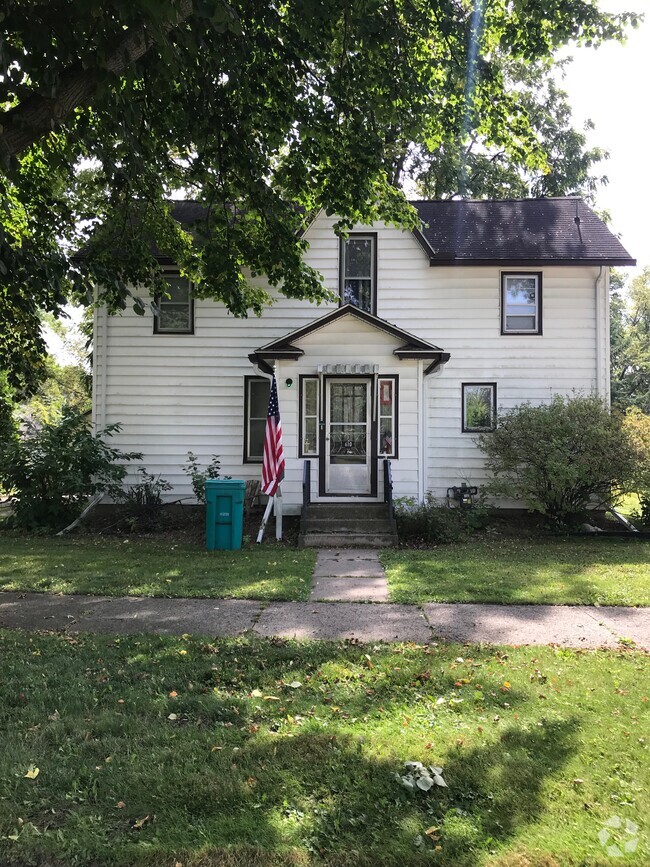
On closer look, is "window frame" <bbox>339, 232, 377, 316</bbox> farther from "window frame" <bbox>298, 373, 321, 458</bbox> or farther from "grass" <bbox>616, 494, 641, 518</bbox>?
"grass" <bbox>616, 494, 641, 518</bbox>

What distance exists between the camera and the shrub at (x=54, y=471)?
12297 millimetres

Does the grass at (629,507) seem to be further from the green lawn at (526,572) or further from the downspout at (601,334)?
the downspout at (601,334)

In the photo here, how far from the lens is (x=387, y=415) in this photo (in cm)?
1292

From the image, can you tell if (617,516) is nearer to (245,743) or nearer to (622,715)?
(622,715)

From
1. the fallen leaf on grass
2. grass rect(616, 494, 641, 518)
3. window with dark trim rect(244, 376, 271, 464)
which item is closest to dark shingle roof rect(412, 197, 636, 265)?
window with dark trim rect(244, 376, 271, 464)

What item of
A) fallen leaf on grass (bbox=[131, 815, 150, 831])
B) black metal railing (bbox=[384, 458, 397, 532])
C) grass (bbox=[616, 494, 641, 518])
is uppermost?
black metal railing (bbox=[384, 458, 397, 532])

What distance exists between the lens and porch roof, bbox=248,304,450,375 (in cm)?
1246

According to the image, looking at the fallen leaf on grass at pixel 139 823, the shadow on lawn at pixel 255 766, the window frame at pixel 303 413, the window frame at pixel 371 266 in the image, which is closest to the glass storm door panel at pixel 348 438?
the window frame at pixel 303 413

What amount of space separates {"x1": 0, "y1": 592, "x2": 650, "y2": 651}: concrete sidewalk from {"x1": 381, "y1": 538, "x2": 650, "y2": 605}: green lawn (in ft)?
1.28

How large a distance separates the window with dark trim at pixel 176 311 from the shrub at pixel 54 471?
2.87 metres

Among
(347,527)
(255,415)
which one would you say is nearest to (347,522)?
(347,527)

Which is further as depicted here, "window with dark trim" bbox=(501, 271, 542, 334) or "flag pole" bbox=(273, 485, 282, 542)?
"window with dark trim" bbox=(501, 271, 542, 334)

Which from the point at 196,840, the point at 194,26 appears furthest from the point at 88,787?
the point at 194,26

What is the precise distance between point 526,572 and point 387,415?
17.0ft
